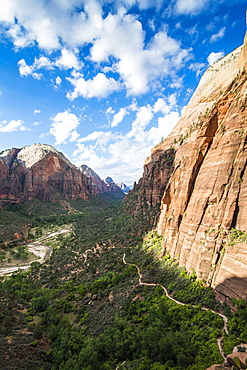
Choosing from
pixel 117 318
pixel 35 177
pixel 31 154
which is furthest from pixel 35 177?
pixel 117 318

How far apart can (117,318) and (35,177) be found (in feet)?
465

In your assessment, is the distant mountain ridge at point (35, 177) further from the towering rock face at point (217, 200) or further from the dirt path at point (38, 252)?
the towering rock face at point (217, 200)

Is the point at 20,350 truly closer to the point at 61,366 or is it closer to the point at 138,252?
the point at 61,366

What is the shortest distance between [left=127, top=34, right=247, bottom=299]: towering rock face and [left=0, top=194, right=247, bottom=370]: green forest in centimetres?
244

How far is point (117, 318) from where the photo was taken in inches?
858

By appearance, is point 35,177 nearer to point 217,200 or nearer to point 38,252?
point 38,252

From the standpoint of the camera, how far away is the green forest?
1552 cm

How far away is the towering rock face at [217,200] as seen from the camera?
18391mm

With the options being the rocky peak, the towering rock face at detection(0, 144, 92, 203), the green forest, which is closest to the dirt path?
the green forest

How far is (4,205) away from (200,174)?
130 meters

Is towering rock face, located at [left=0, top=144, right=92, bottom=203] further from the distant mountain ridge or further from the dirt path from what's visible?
the dirt path

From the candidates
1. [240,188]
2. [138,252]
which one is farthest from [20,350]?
[240,188]

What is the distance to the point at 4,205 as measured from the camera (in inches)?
4560

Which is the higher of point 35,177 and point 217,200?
point 35,177
